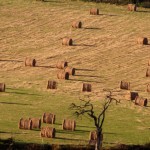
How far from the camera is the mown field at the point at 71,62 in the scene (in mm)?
54906

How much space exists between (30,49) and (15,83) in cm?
1050

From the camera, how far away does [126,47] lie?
75438 millimetres

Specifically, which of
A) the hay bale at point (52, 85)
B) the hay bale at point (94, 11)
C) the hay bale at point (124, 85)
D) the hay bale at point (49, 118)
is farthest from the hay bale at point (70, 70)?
the hay bale at point (94, 11)

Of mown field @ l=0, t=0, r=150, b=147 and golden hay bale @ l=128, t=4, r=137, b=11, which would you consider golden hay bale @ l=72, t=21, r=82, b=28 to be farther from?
golden hay bale @ l=128, t=4, r=137, b=11

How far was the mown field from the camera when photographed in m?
54.9

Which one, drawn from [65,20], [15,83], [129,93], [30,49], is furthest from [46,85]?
[65,20]

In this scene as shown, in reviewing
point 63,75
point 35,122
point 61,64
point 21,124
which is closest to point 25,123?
point 21,124

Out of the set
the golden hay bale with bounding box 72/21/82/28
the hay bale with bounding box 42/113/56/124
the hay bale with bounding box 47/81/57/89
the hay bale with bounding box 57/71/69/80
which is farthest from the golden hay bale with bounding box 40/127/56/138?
the golden hay bale with bounding box 72/21/82/28

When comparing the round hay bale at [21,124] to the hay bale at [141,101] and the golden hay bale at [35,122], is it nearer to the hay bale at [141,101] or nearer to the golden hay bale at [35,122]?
the golden hay bale at [35,122]

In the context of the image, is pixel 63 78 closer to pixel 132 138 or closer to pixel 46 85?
pixel 46 85

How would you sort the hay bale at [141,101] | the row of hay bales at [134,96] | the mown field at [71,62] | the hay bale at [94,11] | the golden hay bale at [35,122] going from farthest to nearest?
1. the hay bale at [94,11]
2. the row of hay bales at [134,96]
3. the hay bale at [141,101]
4. the mown field at [71,62]
5. the golden hay bale at [35,122]

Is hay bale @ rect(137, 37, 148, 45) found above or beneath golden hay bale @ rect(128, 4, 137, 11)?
beneath

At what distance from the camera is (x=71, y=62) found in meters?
71.0

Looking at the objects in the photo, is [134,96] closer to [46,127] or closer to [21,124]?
[21,124]
